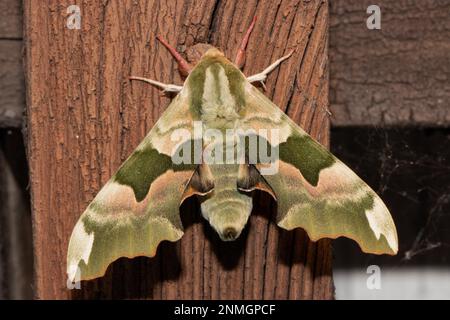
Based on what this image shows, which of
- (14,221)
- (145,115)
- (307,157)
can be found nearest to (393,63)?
(307,157)

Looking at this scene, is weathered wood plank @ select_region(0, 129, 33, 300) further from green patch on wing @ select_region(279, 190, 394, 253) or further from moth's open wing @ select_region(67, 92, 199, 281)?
green patch on wing @ select_region(279, 190, 394, 253)

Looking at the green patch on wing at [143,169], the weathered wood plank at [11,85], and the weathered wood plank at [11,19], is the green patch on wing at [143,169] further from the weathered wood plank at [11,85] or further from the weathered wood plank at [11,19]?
the weathered wood plank at [11,19]

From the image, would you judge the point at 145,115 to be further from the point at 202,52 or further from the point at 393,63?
the point at 393,63

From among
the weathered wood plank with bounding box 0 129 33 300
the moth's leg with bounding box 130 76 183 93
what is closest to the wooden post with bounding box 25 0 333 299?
the moth's leg with bounding box 130 76 183 93

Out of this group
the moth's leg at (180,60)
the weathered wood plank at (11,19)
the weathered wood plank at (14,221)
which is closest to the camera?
the moth's leg at (180,60)

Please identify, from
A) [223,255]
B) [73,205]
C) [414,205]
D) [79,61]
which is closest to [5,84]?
[79,61]

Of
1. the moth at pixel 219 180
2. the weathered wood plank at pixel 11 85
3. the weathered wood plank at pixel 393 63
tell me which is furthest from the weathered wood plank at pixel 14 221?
the weathered wood plank at pixel 393 63

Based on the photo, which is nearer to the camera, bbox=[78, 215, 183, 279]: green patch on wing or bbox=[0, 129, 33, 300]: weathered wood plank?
bbox=[78, 215, 183, 279]: green patch on wing
